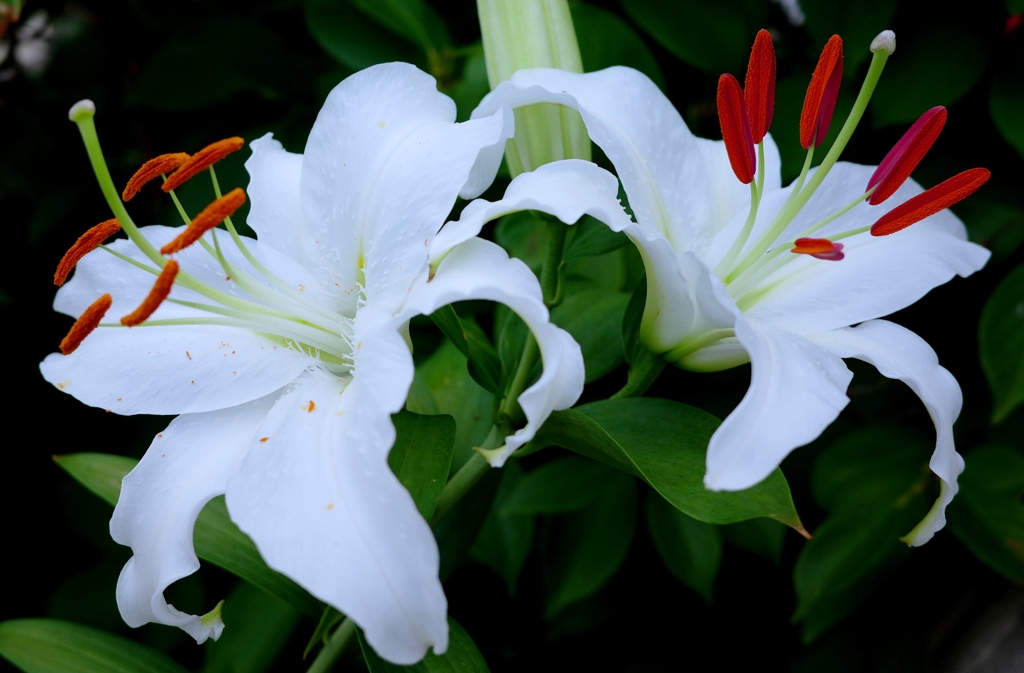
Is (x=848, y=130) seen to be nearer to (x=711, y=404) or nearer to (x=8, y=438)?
(x=711, y=404)

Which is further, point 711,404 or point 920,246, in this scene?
point 711,404

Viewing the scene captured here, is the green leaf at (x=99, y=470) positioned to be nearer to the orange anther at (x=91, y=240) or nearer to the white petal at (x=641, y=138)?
the orange anther at (x=91, y=240)

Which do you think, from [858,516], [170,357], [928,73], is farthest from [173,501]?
[928,73]

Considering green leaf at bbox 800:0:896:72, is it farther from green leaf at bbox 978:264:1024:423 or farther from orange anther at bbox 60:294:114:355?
orange anther at bbox 60:294:114:355

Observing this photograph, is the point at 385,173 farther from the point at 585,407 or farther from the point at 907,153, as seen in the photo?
the point at 907,153

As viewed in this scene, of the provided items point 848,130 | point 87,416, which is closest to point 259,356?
point 848,130

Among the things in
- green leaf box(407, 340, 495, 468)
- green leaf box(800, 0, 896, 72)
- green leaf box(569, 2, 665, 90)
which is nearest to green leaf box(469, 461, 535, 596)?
green leaf box(407, 340, 495, 468)
